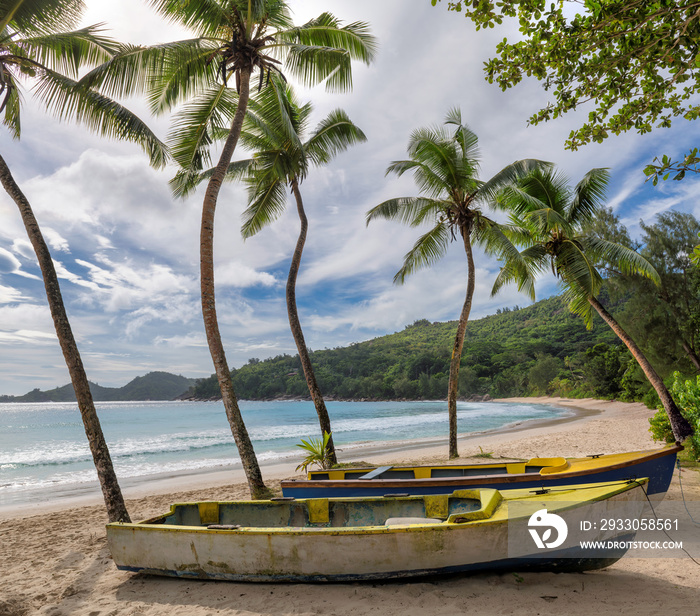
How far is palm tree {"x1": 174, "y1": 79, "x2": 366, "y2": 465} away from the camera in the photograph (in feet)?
35.0

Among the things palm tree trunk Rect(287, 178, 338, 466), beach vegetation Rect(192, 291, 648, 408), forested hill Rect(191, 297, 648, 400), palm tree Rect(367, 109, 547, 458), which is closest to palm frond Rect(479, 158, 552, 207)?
palm tree Rect(367, 109, 547, 458)

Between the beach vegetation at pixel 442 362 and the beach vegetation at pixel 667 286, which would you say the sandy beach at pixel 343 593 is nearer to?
the beach vegetation at pixel 667 286

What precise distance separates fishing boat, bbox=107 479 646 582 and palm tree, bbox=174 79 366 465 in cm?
606

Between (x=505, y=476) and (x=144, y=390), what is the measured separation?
504 feet

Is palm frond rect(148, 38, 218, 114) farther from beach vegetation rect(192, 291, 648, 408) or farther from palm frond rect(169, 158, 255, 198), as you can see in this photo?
beach vegetation rect(192, 291, 648, 408)

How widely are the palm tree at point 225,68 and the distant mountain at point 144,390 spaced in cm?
13619

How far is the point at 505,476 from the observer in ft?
17.0

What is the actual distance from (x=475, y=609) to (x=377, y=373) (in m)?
83.8

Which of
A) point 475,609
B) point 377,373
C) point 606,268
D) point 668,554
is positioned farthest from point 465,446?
point 377,373

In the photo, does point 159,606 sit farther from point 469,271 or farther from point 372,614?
point 469,271

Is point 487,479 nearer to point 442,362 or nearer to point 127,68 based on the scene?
point 127,68

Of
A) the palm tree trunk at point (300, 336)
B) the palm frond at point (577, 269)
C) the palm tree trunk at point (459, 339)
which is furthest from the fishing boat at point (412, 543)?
the palm frond at point (577, 269)

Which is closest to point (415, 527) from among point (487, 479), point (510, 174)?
point (487, 479)

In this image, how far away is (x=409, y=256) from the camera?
13117 mm
